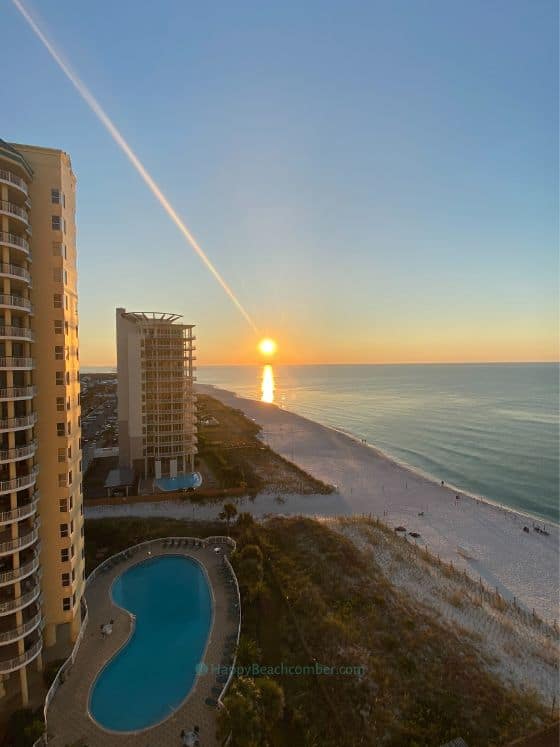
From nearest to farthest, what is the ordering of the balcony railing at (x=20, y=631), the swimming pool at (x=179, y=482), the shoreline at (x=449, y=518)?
the balcony railing at (x=20, y=631)
the shoreline at (x=449, y=518)
the swimming pool at (x=179, y=482)

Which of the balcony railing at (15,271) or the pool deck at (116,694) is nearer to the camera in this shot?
the pool deck at (116,694)

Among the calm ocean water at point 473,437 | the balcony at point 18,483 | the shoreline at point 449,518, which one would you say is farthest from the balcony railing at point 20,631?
the calm ocean water at point 473,437

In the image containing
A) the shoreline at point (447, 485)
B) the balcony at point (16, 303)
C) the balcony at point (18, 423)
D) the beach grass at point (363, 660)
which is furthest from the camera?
the shoreline at point (447, 485)

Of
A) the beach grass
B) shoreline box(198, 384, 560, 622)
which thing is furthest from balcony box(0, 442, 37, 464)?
shoreline box(198, 384, 560, 622)

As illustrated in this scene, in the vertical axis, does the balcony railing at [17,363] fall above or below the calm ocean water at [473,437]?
above

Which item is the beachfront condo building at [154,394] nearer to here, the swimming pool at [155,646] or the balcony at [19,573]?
the swimming pool at [155,646]
